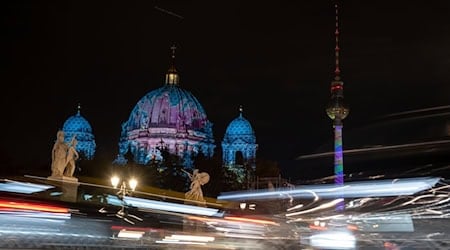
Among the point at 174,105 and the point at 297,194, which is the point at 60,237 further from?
the point at 174,105

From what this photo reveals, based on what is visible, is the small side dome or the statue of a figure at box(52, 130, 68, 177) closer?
the statue of a figure at box(52, 130, 68, 177)

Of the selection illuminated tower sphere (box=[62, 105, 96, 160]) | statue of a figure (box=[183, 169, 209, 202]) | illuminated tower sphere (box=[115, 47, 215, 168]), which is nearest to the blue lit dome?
illuminated tower sphere (box=[115, 47, 215, 168])

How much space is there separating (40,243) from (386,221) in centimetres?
588

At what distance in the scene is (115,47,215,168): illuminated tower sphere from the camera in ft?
322

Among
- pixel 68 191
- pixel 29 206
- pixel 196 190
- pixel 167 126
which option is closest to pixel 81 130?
pixel 167 126

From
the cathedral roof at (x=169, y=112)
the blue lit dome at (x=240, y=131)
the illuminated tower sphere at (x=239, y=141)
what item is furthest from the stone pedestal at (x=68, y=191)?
the blue lit dome at (x=240, y=131)

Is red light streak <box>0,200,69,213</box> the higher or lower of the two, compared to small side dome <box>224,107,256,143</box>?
lower

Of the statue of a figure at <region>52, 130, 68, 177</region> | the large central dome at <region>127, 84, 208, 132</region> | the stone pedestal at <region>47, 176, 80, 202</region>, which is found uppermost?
the large central dome at <region>127, 84, 208, 132</region>

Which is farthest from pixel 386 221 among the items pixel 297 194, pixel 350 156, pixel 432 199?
pixel 297 194

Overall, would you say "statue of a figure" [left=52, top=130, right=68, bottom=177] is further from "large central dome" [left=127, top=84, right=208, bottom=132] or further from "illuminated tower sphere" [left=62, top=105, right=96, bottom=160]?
"illuminated tower sphere" [left=62, top=105, right=96, bottom=160]

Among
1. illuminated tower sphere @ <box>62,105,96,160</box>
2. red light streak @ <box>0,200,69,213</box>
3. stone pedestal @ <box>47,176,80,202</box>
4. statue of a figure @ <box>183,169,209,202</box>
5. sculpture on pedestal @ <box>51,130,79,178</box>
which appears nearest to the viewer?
red light streak @ <box>0,200,69,213</box>

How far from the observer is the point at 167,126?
328 feet

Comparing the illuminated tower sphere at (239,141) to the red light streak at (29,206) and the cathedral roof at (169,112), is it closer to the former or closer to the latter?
the cathedral roof at (169,112)

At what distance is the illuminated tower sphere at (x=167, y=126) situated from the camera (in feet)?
322
